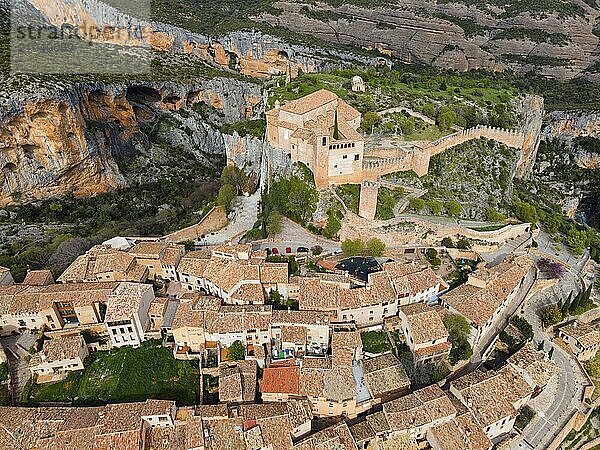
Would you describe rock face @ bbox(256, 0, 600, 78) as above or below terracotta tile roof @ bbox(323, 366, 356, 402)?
above

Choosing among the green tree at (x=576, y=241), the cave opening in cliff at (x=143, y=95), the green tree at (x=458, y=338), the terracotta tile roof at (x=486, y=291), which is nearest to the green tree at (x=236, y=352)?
the green tree at (x=458, y=338)

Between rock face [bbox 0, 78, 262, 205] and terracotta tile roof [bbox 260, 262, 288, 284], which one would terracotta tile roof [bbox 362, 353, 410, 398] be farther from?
rock face [bbox 0, 78, 262, 205]

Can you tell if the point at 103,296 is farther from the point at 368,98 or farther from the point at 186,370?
the point at 368,98

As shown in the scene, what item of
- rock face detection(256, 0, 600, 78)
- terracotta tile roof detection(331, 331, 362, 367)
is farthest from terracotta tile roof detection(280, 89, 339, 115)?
rock face detection(256, 0, 600, 78)

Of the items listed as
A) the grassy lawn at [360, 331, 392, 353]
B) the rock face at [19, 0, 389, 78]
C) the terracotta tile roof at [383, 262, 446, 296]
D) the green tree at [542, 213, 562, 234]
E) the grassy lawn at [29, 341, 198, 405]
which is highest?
the rock face at [19, 0, 389, 78]

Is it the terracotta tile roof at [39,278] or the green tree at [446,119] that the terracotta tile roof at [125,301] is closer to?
the terracotta tile roof at [39,278]

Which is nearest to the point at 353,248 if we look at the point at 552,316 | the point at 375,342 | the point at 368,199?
the point at 368,199

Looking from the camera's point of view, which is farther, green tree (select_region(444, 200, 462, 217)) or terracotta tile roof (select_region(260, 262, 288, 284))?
green tree (select_region(444, 200, 462, 217))
